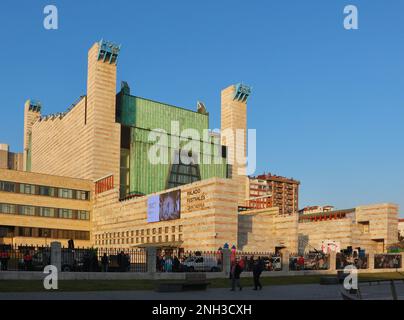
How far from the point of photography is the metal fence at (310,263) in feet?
166

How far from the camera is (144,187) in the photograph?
413 ft

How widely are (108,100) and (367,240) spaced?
Answer: 60695 millimetres

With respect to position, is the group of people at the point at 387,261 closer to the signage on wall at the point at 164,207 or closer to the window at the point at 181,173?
the signage on wall at the point at 164,207

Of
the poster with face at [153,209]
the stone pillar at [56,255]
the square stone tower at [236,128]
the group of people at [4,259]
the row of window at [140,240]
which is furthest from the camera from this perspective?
the square stone tower at [236,128]

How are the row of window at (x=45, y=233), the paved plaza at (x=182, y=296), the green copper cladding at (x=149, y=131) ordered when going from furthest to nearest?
the green copper cladding at (x=149, y=131) → the row of window at (x=45, y=233) → the paved plaza at (x=182, y=296)

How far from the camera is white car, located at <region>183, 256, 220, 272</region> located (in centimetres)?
4812

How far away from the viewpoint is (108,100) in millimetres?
118750

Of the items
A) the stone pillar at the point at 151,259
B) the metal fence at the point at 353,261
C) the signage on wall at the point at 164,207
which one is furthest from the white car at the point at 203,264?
the signage on wall at the point at 164,207

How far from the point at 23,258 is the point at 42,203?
63.2 metres

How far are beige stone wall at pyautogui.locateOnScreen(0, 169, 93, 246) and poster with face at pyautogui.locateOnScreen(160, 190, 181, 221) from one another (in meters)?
26.6

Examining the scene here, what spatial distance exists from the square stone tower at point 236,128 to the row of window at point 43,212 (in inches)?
2099

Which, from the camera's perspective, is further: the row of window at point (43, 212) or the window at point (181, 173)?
the window at point (181, 173)

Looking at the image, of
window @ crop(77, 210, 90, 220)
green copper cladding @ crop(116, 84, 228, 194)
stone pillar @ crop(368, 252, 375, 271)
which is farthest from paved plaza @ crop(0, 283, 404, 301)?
green copper cladding @ crop(116, 84, 228, 194)
